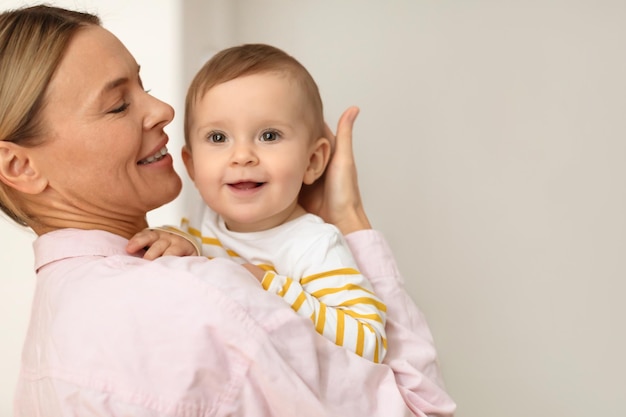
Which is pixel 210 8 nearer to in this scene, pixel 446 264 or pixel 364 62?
pixel 364 62

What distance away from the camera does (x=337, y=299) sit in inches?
49.9

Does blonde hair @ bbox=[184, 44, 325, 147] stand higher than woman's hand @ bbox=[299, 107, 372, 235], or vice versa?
blonde hair @ bbox=[184, 44, 325, 147]

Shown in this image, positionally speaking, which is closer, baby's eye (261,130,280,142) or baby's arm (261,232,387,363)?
baby's arm (261,232,387,363)

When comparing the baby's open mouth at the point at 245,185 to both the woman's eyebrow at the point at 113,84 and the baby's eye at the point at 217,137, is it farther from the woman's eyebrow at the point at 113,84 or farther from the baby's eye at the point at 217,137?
the woman's eyebrow at the point at 113,84

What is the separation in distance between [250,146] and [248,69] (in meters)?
0.13

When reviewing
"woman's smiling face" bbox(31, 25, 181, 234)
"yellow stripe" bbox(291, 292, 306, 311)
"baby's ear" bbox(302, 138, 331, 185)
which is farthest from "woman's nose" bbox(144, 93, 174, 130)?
"yellow stripe" bbox(291, 292, 306, 311)

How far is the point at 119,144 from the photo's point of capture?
1271 millimetres

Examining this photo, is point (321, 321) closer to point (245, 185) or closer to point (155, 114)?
point (245, 185)

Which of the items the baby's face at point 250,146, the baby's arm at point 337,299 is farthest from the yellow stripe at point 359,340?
the baby's face at point 250,146

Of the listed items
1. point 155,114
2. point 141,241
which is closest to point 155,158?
point 155,114

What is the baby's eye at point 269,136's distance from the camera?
1.35 metres

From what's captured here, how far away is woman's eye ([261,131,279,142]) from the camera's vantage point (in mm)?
1354

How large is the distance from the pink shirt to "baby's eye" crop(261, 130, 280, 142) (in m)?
0.30

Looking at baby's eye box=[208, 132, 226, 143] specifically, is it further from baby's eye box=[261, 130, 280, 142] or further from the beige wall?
the beige wall
